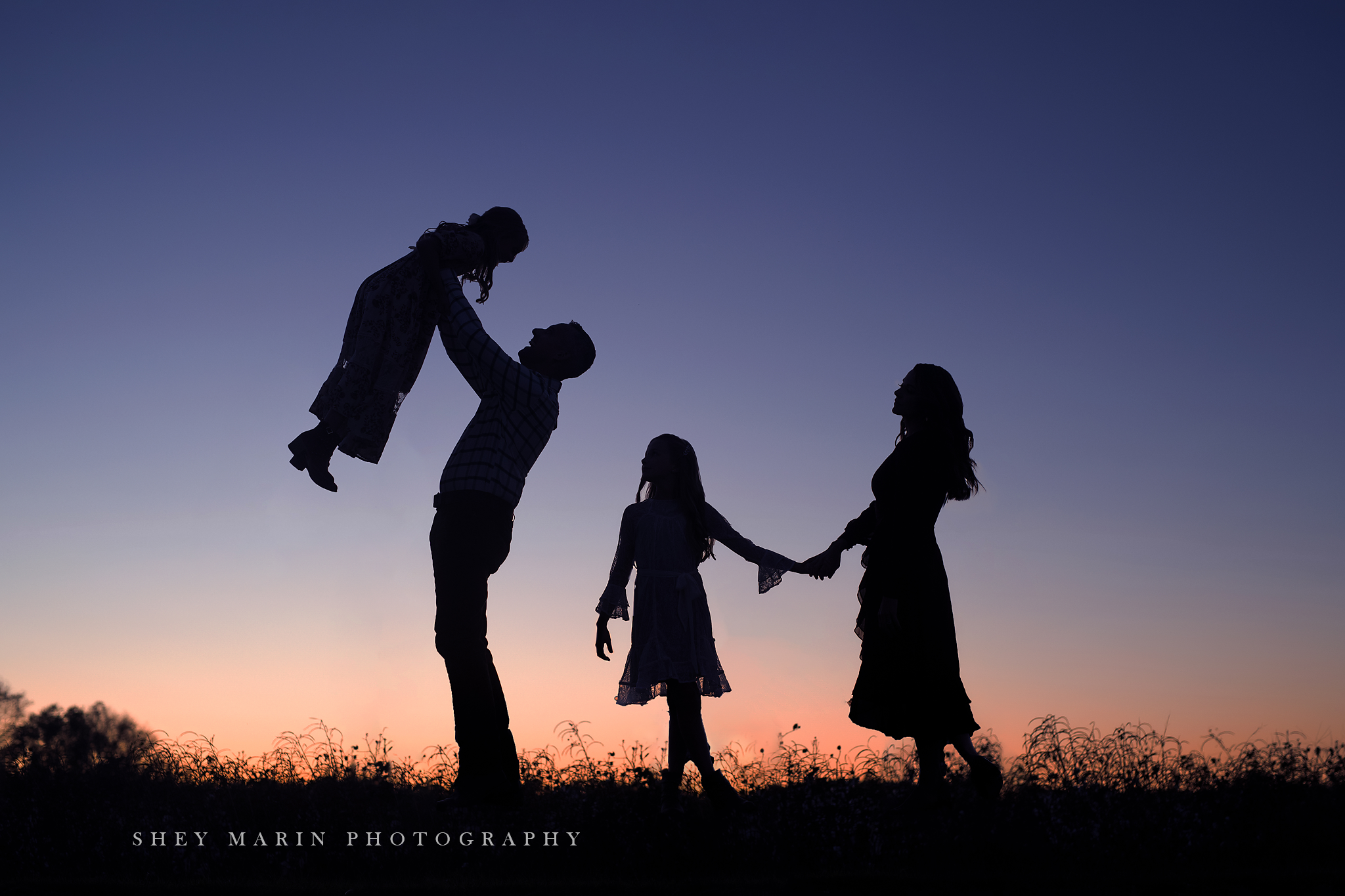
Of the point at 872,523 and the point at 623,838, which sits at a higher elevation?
the point at 872,523

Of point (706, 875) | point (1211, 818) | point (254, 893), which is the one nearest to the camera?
point (254, 893)

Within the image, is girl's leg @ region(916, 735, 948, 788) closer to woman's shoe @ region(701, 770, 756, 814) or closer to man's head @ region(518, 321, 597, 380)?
woman's shoe @ region(701, 770, 756, 814)

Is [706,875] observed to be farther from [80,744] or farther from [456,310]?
[80,744]

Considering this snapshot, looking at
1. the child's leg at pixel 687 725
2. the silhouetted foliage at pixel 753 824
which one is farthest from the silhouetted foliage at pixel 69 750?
the child's leg at pixel 687 725

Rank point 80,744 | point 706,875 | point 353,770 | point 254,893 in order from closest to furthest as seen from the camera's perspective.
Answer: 1. point 254,893
2. point 706,875
3. point 353,770
4. point 80,744

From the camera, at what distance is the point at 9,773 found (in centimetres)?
795

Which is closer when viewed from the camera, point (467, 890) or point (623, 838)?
point (467, 890)

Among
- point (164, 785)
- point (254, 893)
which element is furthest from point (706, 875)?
point (164, 785)

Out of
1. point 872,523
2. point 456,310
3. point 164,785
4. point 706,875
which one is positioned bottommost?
point 706,875

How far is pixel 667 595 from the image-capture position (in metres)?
6.87

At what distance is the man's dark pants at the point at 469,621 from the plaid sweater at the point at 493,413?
123 millimetres

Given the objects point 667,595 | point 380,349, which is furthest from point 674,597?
point 380,349

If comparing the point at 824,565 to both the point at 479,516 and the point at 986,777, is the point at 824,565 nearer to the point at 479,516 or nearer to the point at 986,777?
the point at 986,777

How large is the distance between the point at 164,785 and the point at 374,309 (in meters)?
5.20
